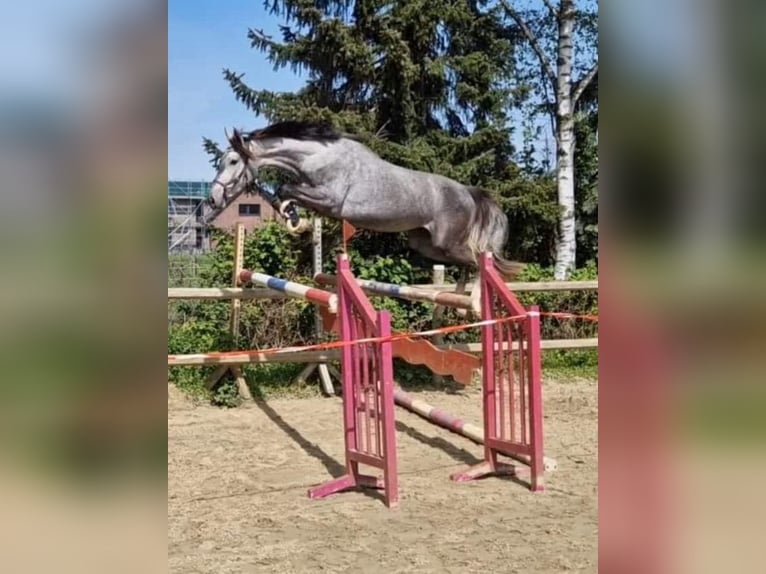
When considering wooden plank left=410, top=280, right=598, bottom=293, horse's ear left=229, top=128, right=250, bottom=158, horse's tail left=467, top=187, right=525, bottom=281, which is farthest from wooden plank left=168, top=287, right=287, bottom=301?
horse's tail left=467, top=187, right=525, bottom=281

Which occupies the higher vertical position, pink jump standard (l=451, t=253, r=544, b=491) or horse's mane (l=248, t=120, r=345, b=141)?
horse's mane (l=248, t=120, r=345, b=141)

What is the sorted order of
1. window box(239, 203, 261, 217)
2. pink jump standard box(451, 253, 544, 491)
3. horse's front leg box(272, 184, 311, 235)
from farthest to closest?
1. window box(239, 203, 261, 217)
2. horse's front leg box(272, 184, 311, 235)
3. pink jump standard box(451, 253, 544, 491)

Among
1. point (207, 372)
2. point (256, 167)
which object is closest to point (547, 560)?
point (256, 167)

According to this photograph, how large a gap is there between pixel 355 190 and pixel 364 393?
210cm

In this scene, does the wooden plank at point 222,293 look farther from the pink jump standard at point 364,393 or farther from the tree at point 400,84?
the tree at point 400,84

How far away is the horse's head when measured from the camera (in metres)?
4.93

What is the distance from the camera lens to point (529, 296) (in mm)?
7941

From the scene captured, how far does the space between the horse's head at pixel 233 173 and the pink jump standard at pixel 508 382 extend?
194cm

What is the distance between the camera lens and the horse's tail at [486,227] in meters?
5.84

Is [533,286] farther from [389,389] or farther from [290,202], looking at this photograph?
[389,389]

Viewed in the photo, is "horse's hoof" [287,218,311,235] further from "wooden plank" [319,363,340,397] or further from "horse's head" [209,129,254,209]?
"wooden plank" [319,363,340,397]

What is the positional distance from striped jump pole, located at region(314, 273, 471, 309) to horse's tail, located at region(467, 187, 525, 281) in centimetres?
61
